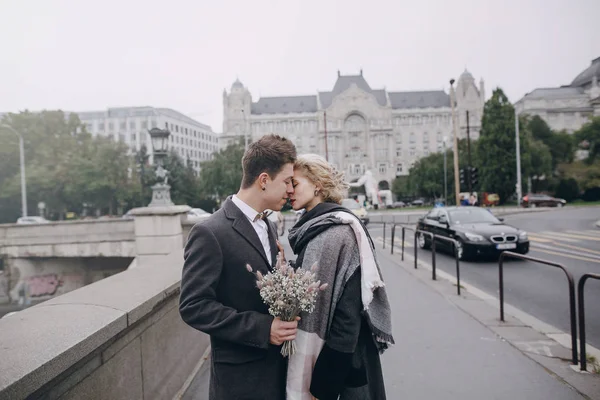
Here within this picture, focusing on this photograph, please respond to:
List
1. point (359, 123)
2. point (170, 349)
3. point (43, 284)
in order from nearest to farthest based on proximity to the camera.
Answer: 1. point (170, 349)
2. point (43, 284)
3. point (359, 123)

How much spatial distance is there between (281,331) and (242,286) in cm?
30

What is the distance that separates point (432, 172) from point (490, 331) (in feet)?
213

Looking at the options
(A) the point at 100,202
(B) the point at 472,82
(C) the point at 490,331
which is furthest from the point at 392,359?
(B) the point at 472,82

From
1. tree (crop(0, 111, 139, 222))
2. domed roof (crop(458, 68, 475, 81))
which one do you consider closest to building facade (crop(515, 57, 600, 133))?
domed roof (crop(458, 68, 475, 81))

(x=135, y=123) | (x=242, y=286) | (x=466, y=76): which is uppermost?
(x=466, y=76)

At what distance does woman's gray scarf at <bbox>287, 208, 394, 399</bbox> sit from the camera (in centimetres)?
202

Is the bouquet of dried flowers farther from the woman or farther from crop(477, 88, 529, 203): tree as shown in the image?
crop(477, 88, 529, 203): tree

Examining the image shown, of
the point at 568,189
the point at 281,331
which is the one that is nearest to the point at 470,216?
the point at 281,331

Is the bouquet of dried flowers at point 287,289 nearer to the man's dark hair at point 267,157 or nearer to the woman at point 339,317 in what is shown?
the woman at point 339,317

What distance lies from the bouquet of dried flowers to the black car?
10.3 metres

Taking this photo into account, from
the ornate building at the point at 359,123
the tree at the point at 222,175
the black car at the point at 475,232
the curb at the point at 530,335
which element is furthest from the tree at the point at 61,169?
the ornate building at the point at 359,123

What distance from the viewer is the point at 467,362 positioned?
416 cm

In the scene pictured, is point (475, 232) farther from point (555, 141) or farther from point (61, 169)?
point (555, 141)

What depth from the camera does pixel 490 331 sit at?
508 centimetres
